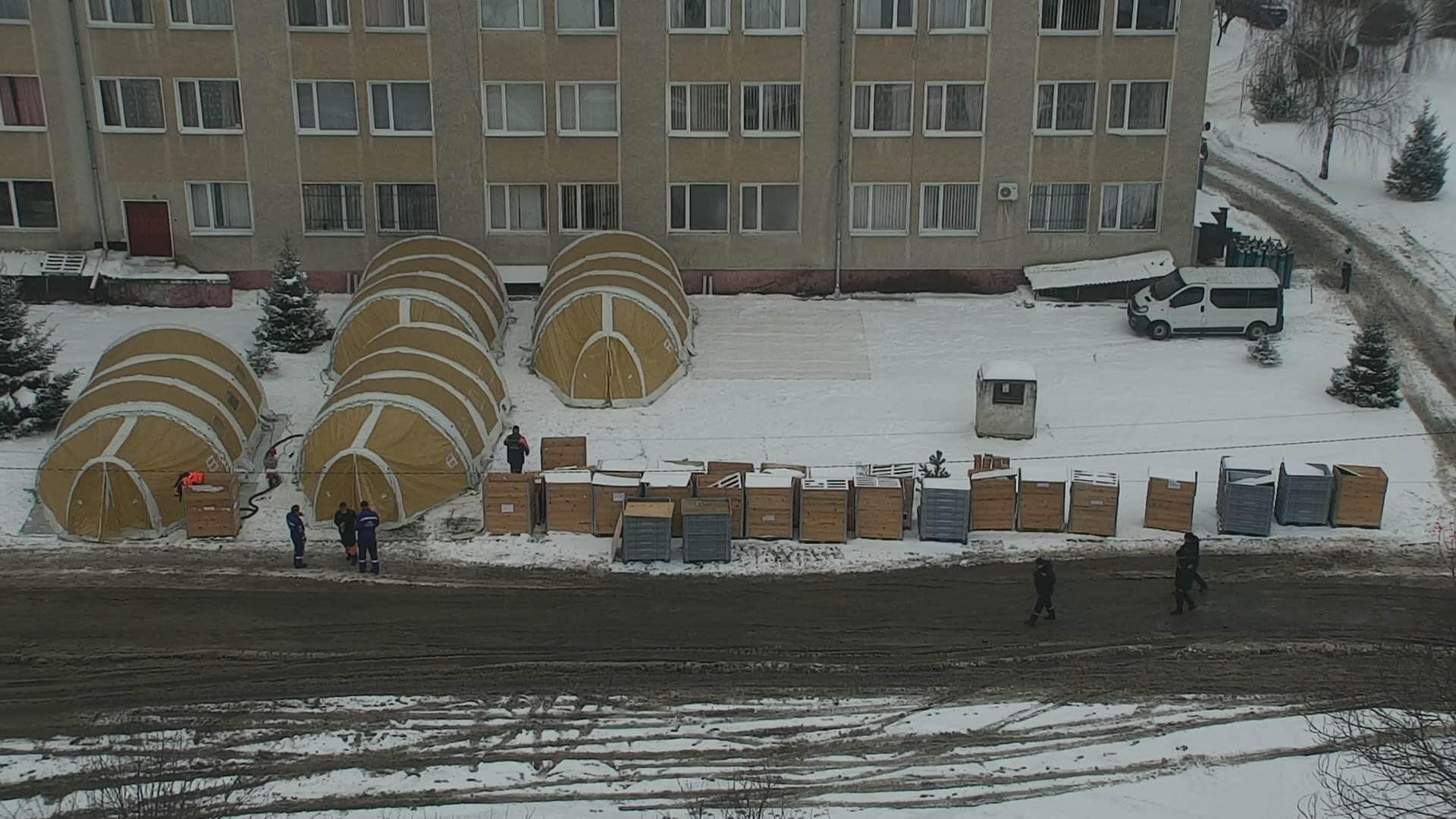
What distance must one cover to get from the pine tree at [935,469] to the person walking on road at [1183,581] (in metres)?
4.64

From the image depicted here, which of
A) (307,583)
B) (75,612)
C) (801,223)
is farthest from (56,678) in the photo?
(801,223)

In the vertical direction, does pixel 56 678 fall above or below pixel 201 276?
below

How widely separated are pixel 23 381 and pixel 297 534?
346 inches

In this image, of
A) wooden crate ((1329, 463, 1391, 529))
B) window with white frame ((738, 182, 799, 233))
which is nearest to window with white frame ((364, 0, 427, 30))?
window with white frame ((738, 182, 799, 233))

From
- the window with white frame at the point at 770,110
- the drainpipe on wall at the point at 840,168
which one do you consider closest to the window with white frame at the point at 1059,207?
the drainpipe on wall at the point at 840,168

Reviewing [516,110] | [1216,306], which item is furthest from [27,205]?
[1216,306]

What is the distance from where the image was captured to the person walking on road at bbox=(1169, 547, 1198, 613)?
21109 millimetres

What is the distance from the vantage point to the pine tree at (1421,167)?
41.4 metres

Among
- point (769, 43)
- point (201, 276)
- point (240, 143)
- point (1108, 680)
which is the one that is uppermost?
point (769, 43)

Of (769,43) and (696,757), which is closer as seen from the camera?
(696,757)

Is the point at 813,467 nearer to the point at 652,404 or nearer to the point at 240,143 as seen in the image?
the point at 652,404

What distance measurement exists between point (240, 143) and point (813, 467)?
18.8 metres

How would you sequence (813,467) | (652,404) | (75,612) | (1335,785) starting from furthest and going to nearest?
(652,404)
(813,467)
(75,612)
(1335,785)

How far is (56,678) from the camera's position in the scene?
63.4 feet
